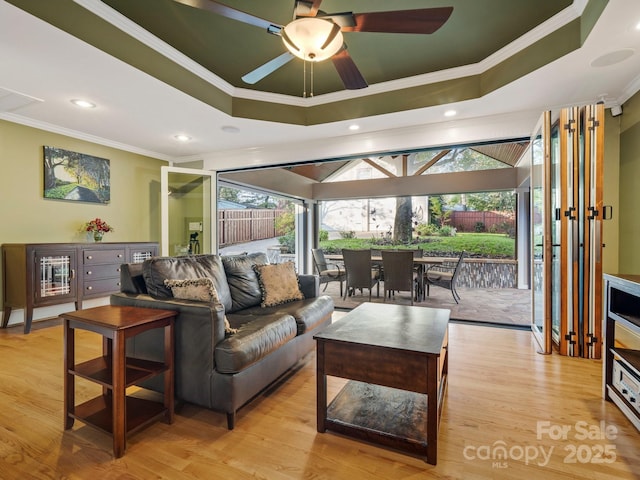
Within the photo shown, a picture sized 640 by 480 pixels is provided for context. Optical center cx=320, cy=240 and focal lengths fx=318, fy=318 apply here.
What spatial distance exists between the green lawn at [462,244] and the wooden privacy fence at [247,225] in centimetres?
159

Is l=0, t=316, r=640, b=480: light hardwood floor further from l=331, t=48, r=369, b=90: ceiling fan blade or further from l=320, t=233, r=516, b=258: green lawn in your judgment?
l=320, t=233, r=516, b=258: green lawn

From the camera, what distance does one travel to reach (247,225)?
7031 mm

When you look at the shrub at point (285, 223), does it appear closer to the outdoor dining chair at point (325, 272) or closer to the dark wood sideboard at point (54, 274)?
the outdoor dining chair at point (325, 272)

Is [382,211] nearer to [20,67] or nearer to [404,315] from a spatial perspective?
[404,315]

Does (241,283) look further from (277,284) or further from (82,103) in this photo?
(82,103)

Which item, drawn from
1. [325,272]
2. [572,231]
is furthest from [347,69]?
[325,272]

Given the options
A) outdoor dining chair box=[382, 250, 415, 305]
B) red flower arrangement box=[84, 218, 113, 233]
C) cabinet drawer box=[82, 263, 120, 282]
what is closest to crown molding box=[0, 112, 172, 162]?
red flower arrangement box=[84, 218, 113, 233]

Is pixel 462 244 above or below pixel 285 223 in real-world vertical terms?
below

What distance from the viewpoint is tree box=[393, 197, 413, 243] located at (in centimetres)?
Answer: 766

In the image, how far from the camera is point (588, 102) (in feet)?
10.3

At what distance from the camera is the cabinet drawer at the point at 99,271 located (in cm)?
379

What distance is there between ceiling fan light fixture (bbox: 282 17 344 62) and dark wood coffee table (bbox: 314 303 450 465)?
1.65 metres

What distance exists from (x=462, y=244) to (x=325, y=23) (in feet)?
21.8

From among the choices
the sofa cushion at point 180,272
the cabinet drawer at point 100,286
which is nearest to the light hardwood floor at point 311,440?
the sofa cushion at point 180,272
